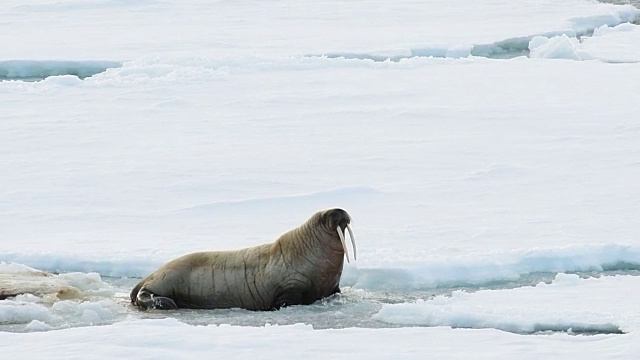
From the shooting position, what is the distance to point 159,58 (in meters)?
15.7

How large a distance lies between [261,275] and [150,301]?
684 mm

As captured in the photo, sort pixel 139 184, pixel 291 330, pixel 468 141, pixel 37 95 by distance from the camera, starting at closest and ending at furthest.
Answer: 1. pixel 291 330
2. pixel 139 184
3. pixel 468 141
4. pixel 37 95

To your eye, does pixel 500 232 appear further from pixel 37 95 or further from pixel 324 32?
pixel 324 32

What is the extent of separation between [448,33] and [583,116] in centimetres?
562

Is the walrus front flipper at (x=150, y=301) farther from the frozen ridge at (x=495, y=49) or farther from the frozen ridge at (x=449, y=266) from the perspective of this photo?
the frozen ridge at (x=495, y=49)

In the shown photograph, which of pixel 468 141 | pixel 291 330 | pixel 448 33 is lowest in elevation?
pixel 291 330

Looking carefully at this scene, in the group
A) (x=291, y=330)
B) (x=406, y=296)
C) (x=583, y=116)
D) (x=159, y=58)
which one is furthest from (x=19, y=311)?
(x=159, y=58)

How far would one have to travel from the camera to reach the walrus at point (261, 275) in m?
7.32

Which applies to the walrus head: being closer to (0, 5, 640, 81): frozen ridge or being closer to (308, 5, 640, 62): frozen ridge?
(0, 5, 640, 81): frozen ridge

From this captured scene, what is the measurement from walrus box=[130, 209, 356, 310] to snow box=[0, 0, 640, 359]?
16 centimetres

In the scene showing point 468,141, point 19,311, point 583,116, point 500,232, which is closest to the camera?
point 19,311

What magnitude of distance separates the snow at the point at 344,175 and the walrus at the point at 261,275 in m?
0.16

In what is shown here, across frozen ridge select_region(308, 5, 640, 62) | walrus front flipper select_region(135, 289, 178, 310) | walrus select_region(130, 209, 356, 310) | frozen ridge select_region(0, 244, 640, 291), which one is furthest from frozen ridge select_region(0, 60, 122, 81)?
walrus front flipper select_region(135, 289, 178, 310)

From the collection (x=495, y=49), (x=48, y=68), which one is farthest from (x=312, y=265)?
(x=495, y=49)
